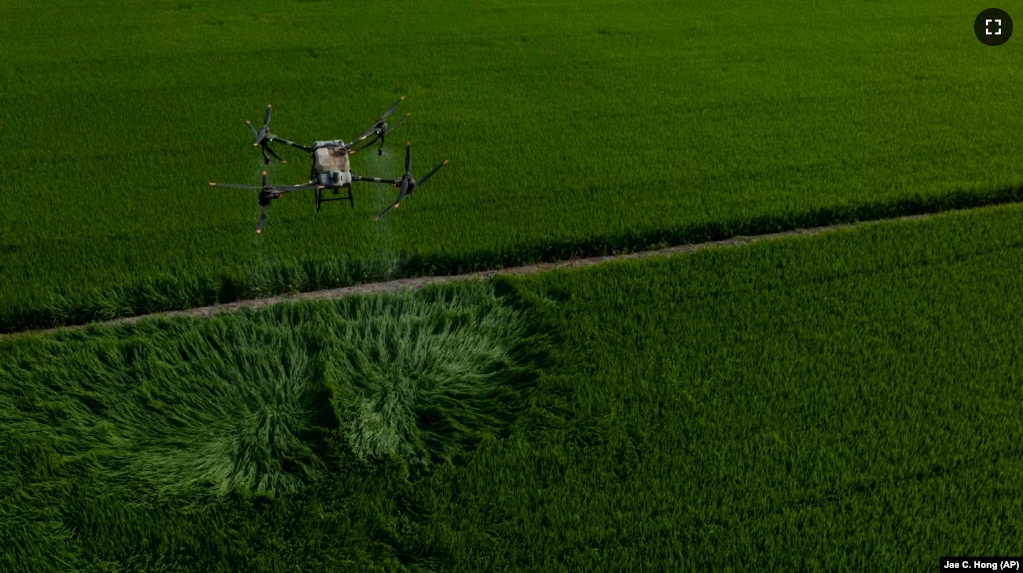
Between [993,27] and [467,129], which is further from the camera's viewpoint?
[993,27]

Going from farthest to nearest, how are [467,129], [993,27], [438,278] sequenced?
[993,27], [467,129], [438,278]

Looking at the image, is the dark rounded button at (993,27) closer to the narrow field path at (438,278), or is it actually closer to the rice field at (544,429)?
the narrow field path at (438,278)

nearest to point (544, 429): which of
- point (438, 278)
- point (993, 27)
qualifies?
point (438, 278)

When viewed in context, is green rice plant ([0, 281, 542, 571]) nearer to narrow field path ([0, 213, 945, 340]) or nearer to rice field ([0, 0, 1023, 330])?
narrow field path ([0, 213, 945, 340])

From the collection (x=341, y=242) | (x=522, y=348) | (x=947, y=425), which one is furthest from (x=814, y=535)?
(x=341, y=242)

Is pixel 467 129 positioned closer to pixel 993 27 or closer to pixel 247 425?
pixel 247 425

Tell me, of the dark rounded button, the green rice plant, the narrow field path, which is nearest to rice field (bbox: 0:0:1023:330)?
the narrow field path
